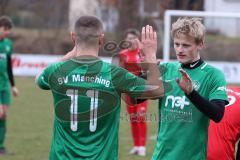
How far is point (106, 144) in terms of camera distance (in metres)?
4.50

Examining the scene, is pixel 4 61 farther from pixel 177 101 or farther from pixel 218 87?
pixel 218 87

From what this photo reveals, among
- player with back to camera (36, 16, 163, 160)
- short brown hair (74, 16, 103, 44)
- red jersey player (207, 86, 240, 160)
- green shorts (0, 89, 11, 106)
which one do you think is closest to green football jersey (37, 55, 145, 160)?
player with back to camera (36, 16, 163, 160)

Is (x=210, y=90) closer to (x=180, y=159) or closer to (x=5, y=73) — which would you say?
(x=180, y=159)

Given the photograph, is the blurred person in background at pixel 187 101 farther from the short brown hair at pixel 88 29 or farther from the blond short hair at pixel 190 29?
the short brown hair at pixel 88 29

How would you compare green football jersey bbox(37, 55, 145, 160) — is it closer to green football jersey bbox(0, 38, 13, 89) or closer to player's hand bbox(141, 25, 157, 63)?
player's hand bbox(141, 25, 157, 63)

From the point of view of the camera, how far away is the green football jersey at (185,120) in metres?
4.71

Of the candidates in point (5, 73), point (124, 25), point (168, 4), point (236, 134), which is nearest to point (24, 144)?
point (5, 73)

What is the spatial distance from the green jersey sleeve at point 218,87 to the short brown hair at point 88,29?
2.86ft

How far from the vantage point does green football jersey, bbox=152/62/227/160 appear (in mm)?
4707

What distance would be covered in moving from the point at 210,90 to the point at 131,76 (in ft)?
1.91

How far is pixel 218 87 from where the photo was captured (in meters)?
4.62

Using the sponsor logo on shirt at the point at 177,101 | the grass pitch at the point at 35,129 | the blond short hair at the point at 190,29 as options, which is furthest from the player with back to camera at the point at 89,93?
the grass pitch at the point at 35,129

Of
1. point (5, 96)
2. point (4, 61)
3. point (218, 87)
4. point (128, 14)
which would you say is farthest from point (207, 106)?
point (128, 14)

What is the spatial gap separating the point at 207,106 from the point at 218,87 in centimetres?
30
